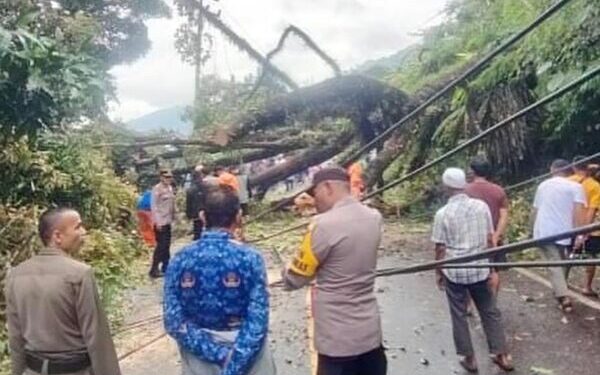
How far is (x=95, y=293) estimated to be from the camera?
3740 mm

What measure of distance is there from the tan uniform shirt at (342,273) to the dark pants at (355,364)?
4 cm

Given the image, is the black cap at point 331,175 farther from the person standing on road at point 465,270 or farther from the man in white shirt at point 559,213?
the man in white shirt at point 559,213

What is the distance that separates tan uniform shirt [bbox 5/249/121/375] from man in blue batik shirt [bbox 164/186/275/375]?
440 mm

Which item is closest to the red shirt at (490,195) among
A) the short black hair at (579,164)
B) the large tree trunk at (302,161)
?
the short black hair at (579,164)

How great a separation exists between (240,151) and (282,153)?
0.94 meters

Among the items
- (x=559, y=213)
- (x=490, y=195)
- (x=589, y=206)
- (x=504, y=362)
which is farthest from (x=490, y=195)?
(x=504, y=362)

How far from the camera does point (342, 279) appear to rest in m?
4.09

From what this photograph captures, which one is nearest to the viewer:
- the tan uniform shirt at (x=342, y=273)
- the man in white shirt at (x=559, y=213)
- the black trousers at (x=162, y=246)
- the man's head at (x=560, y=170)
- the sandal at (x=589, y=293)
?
the tan uniform shirt at (x=342, y=273)

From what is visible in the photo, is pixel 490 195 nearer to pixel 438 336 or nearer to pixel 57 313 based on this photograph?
pixel 438 336

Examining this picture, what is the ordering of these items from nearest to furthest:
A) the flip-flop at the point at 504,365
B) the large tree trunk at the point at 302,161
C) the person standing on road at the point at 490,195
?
the flip-flop at the point at 504,365 → the person standing on road at the point at 490,195 → the large tree trunk at the point at 302,161

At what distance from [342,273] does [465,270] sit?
83.7 inches

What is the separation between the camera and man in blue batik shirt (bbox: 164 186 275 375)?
344 centimetres

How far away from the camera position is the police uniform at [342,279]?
13.3 ft

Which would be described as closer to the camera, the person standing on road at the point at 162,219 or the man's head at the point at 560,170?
the man's head at the point at 560,170
